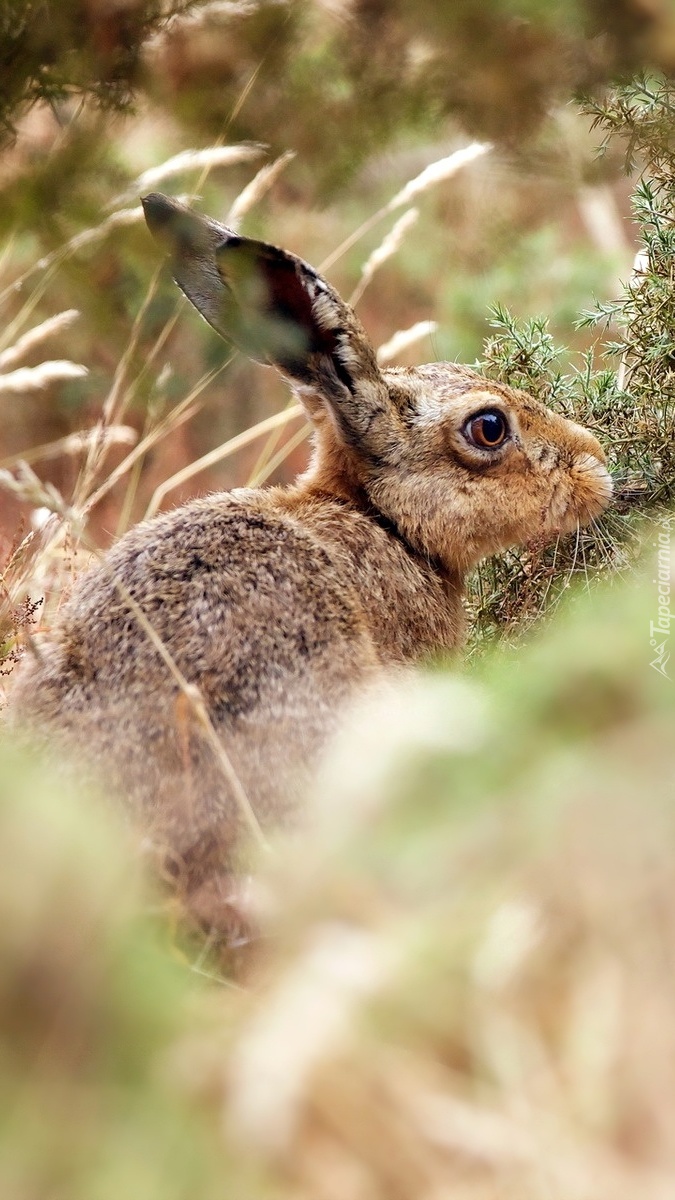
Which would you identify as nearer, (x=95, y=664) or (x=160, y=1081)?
(x=160, y=1081)

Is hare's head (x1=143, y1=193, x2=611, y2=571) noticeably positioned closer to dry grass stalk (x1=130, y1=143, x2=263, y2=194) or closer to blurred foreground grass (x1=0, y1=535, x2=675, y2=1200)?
dry grass stalk (x1=130, y1=143, x2=263, y2=194)

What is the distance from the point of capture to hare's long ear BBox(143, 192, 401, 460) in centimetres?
387

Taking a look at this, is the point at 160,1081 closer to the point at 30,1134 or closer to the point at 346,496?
the point at 30,1134

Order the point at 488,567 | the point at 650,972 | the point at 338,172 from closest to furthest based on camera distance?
the point at 650,972, the point at 338,172, the point at 488,567

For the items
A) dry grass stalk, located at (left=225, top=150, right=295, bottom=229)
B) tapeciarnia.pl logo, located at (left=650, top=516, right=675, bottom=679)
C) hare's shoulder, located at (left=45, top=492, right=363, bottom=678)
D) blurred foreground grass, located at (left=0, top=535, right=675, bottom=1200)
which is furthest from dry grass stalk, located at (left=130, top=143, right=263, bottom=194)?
blurred foreground grass, located at (left=0, top=535, right=675, bottom=1200)

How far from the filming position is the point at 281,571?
11.7 ft

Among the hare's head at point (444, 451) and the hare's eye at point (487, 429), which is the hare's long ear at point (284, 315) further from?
the hare's eye at point (487, 429)

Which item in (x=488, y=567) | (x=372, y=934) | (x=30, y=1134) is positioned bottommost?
(x=488, y=567)

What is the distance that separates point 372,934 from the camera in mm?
1603

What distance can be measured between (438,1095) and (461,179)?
9.67 m

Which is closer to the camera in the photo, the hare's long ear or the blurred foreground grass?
the blurred foreground grass

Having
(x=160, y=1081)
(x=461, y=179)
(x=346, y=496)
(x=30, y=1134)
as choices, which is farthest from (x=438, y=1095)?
(x=461, y=179)

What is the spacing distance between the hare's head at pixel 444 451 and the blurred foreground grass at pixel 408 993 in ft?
8.46

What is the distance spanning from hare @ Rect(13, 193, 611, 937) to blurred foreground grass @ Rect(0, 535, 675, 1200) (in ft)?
3.11
